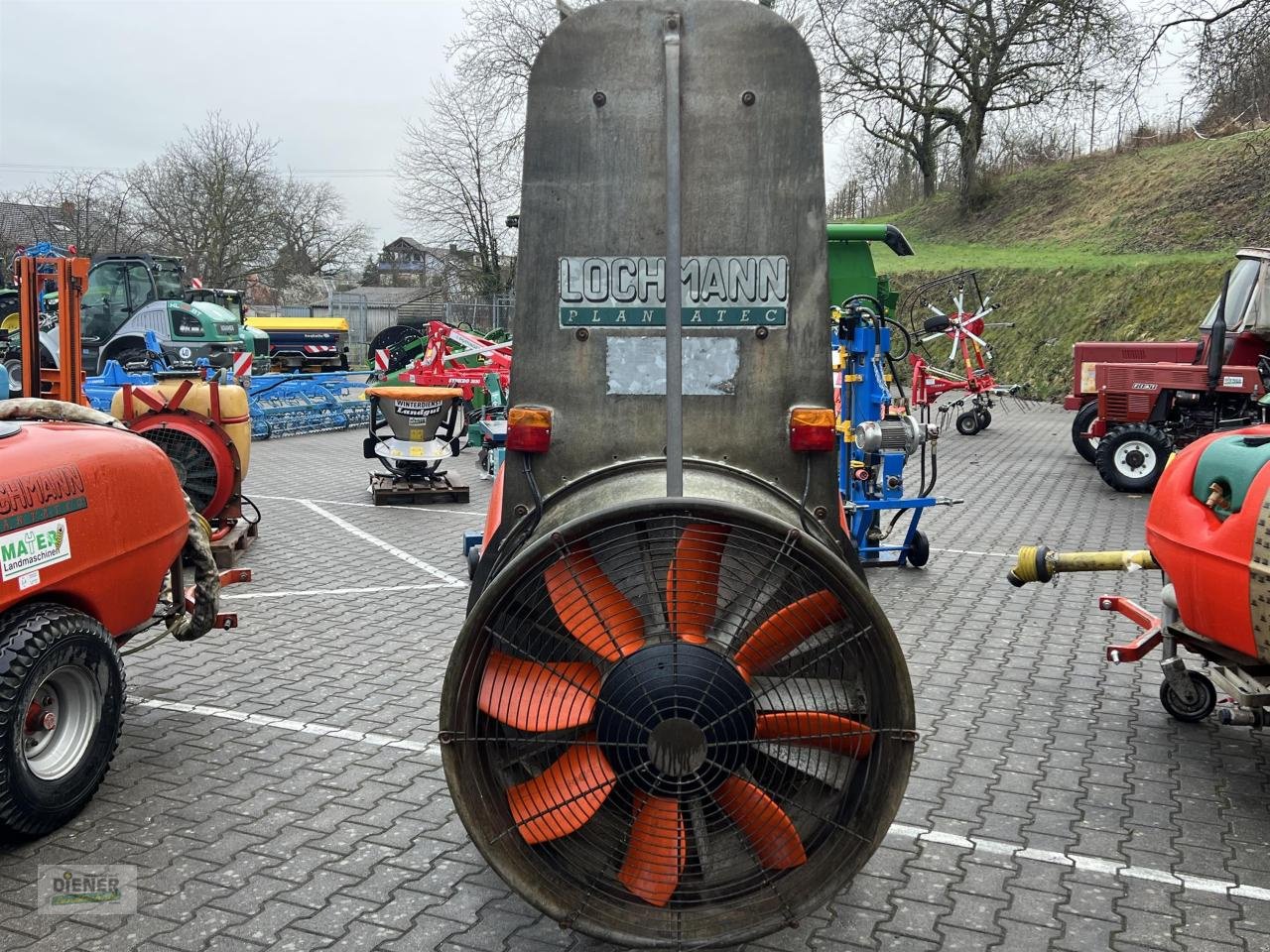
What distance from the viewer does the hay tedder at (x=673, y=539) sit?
2.96 metres

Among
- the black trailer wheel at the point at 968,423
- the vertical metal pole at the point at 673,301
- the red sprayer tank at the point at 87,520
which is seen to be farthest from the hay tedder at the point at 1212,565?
the black trailer wheel at the point at 968,423

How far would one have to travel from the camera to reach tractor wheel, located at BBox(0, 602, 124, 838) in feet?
12.4

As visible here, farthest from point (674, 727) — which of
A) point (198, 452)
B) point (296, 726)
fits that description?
point (198, 452)

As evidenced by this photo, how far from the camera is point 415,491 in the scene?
38.5 ft

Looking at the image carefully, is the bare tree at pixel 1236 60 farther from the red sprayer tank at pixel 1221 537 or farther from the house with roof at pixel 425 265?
the house with roof at pixel 425 265

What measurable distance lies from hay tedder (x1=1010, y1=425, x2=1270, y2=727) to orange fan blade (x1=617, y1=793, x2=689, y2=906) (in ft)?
7.96

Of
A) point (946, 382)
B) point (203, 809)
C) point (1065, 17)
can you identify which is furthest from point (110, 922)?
point (1065, 17)

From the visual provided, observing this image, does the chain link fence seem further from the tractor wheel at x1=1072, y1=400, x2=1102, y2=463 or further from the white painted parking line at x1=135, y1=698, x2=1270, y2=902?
the white painted parking line at x1=135, y1=698, x2=1270, y2=902

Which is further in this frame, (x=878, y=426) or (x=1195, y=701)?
(x=878, y=426)

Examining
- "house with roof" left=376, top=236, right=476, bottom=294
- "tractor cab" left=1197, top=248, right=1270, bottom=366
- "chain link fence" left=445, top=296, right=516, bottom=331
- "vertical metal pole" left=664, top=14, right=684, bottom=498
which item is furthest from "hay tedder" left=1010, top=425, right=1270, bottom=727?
"house with roof" left=376, top=236, right=476, bottom=294

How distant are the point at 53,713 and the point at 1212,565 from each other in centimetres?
440

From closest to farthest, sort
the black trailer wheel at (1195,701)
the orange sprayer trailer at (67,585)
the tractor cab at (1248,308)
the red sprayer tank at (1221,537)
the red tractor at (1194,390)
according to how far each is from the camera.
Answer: the orange sprayer trailer at (67,585) → the red sprayer tank at (1221,537) → the black trailer wheel at (1195,701) → the tractor cab at (1248,308) → the red tractor at (1194,390)

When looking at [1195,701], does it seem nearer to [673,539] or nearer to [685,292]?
[685,292]

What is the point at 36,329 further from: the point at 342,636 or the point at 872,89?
the point at 872,89
